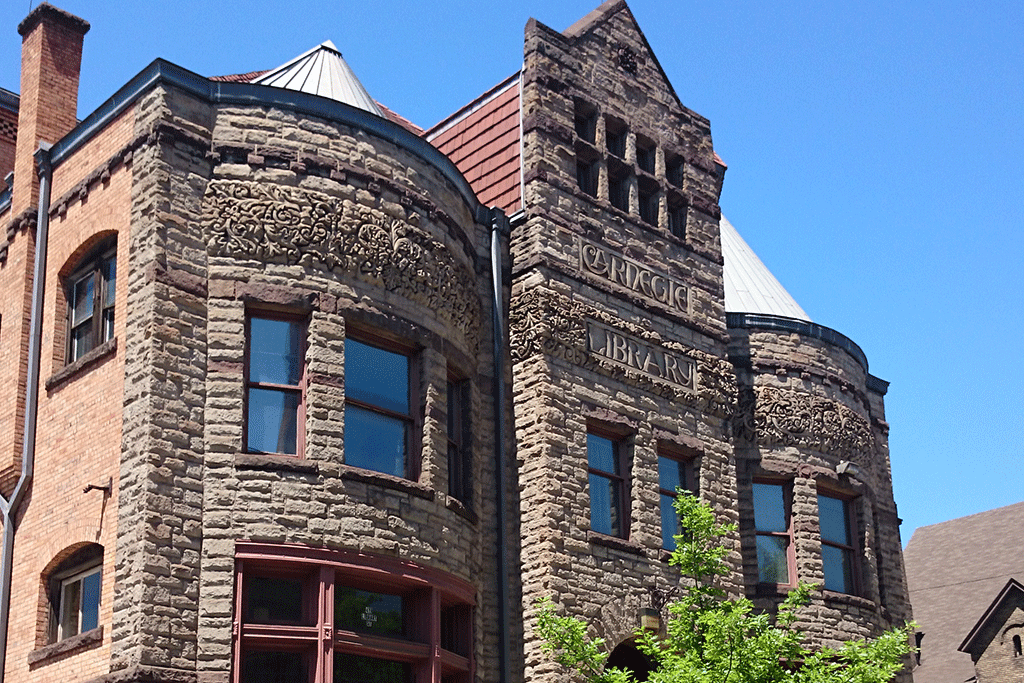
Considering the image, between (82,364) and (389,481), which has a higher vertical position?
(82,364)

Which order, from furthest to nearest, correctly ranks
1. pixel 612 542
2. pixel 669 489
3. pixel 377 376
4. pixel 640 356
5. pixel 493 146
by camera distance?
pixel 493 146, pixel 669 489, pixel 640 356, pixel 612 542, pixel 377 376

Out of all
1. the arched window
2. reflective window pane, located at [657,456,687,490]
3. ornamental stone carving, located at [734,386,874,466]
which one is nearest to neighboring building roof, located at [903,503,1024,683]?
ornamental stone carving, located at [734,386,874,466]

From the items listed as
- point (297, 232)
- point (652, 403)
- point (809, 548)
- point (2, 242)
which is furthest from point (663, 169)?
point (2, 242)

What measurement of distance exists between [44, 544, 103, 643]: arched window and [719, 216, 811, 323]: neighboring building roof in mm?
14238

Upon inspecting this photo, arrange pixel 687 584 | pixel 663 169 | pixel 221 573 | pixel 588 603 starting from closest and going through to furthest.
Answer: pixel 221 573 < pixel 588 603 < pixel 687 584 < pixel 663 169

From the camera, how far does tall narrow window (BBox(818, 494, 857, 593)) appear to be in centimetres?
2620

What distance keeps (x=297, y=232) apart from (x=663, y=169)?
9102 mm

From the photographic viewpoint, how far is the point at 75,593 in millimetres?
17750

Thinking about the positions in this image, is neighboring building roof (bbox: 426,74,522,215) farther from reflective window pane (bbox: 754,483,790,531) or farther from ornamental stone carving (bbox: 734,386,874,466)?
reflective window pane (bbox: 754,483,790,531)

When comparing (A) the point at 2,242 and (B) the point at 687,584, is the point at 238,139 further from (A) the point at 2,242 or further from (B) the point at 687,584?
(B) the point at 687,584

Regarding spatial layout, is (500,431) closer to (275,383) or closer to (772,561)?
(275,383)

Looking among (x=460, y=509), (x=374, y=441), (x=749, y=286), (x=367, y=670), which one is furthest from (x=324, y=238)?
(x=749, y=286)

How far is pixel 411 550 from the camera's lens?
18297 mm

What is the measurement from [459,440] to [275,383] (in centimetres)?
370
